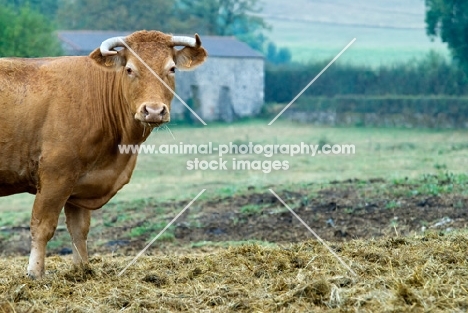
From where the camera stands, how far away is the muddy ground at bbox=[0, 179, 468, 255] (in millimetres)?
12109

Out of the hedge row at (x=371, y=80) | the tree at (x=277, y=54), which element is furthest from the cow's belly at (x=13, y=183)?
the tree at (x=277, y=54)

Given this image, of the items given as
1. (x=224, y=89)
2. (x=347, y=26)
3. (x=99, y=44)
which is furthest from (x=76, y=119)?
(x=347, y=26)

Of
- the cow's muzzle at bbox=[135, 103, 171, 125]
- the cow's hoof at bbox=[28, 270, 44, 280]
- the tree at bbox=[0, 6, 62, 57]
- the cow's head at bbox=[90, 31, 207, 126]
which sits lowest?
the tree at bbox=[0, 6, 62, 57]

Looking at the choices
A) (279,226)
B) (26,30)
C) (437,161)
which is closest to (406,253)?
(279,226)

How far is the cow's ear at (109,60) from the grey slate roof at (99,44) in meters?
38.2

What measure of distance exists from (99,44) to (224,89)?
8.04 m

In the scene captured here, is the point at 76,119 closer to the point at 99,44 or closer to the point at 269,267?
the point at 269,267

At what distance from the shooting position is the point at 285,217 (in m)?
13.5

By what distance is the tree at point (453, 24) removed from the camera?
126 ft

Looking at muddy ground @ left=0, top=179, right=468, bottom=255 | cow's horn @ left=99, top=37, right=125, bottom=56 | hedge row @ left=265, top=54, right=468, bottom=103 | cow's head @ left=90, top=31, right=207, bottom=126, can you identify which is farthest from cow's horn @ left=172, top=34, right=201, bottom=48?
hedge row @ left=265, top=54, right=468, bottom=103

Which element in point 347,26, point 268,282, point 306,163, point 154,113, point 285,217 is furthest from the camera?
point 347,26

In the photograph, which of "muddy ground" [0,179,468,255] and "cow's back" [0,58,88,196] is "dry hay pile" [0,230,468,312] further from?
"muddy ground" [0,179,468,255]

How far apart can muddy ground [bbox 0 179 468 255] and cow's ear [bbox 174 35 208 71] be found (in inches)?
156

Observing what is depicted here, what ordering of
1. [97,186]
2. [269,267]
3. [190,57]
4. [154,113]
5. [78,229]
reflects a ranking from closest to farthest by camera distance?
[154,113], [269,267], [97,186], [190,57], [78,229]
